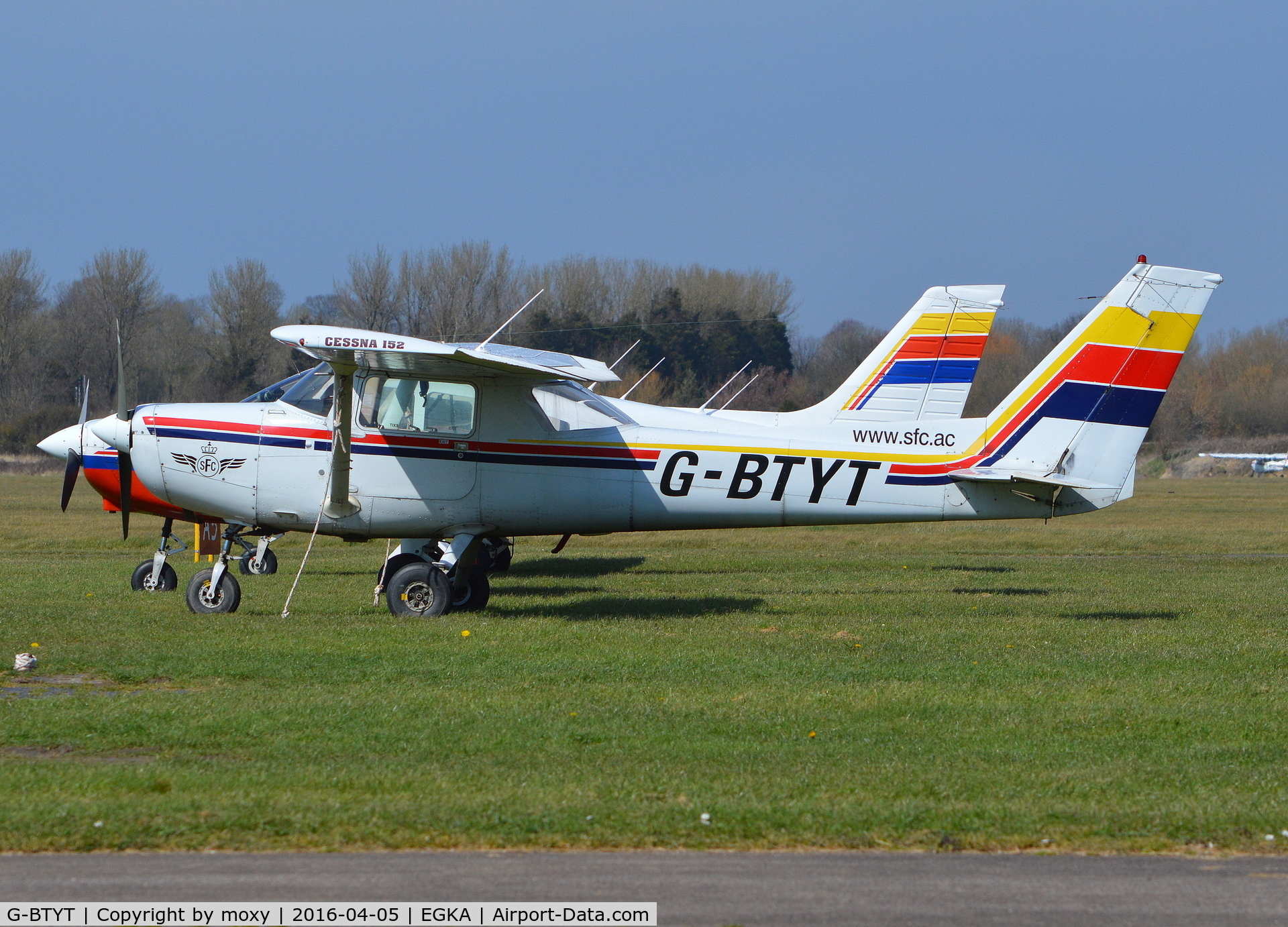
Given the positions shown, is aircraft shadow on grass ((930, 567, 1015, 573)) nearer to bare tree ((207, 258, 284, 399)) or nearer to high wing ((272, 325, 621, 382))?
high wing ((272, 325, 621, 382))

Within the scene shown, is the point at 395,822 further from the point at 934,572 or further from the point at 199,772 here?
the point at 934,572

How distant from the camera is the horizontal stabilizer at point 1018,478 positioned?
13.1m

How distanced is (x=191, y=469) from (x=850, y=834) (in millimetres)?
9757

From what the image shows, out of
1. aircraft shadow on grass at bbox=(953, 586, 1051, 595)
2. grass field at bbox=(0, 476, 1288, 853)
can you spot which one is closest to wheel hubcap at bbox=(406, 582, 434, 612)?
grass field at bbox=(0, 476, 1288, 853)

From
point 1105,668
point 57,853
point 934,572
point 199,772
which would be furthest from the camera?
point 934,572

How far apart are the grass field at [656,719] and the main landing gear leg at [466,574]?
78 centimetres

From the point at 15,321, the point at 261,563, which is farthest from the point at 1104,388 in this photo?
the point at 15,321

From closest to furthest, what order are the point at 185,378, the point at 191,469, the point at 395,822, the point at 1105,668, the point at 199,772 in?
the point at 395,822 → the point at 199,772 → the point at 1105,668 → the point at 191,469 → the point at 185,378

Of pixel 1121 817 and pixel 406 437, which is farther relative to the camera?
pixel 406 437

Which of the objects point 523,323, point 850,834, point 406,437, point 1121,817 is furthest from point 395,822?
point 523,323

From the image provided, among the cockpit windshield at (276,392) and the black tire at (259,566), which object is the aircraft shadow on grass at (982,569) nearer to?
the black tire at (259,566)

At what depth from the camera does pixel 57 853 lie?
5.26m

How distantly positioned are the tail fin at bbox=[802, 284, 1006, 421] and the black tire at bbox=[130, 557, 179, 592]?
31.0 feet

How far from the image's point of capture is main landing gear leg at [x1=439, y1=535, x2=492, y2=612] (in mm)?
13438
